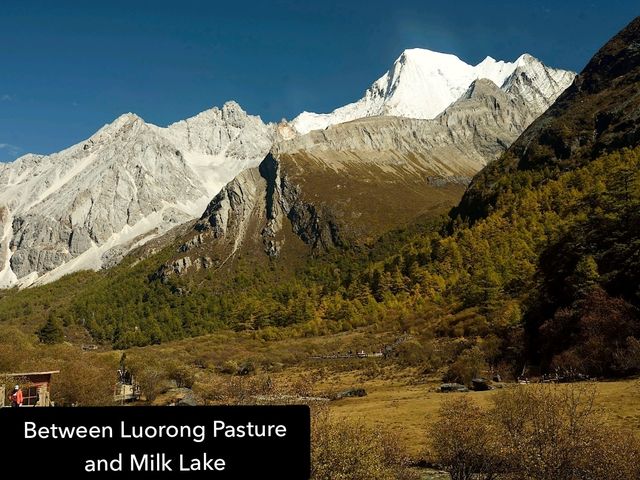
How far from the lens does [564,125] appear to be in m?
150

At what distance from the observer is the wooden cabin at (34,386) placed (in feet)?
145

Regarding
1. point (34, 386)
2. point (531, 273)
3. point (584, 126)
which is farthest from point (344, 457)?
point (584, 126)

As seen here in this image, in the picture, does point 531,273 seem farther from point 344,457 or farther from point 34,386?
point 344,457

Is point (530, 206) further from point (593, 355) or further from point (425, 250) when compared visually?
point (593, 355)

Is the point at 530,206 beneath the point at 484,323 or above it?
above

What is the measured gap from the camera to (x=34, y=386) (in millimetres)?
46281

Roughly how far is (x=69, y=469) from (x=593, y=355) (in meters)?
48.8

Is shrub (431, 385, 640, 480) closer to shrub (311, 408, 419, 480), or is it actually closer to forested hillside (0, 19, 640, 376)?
shrub (311, 408, 419, 480)

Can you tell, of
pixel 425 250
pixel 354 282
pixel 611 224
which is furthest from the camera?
pixel 354 282

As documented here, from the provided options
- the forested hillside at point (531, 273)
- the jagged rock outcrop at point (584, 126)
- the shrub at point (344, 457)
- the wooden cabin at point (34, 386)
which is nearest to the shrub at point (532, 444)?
the shrub at point (344, 457)

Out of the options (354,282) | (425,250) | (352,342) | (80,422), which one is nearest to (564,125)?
(425,250)

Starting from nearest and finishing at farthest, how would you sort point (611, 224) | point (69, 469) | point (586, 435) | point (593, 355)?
point (69, 469), point (586, 435), point (593, 355), point (611, 224)

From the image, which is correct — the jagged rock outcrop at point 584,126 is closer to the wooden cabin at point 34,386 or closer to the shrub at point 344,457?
the wooden cabin at point 34,386

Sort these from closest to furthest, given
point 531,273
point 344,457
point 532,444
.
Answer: point 344,457 < point 532,444 < point 531,273
